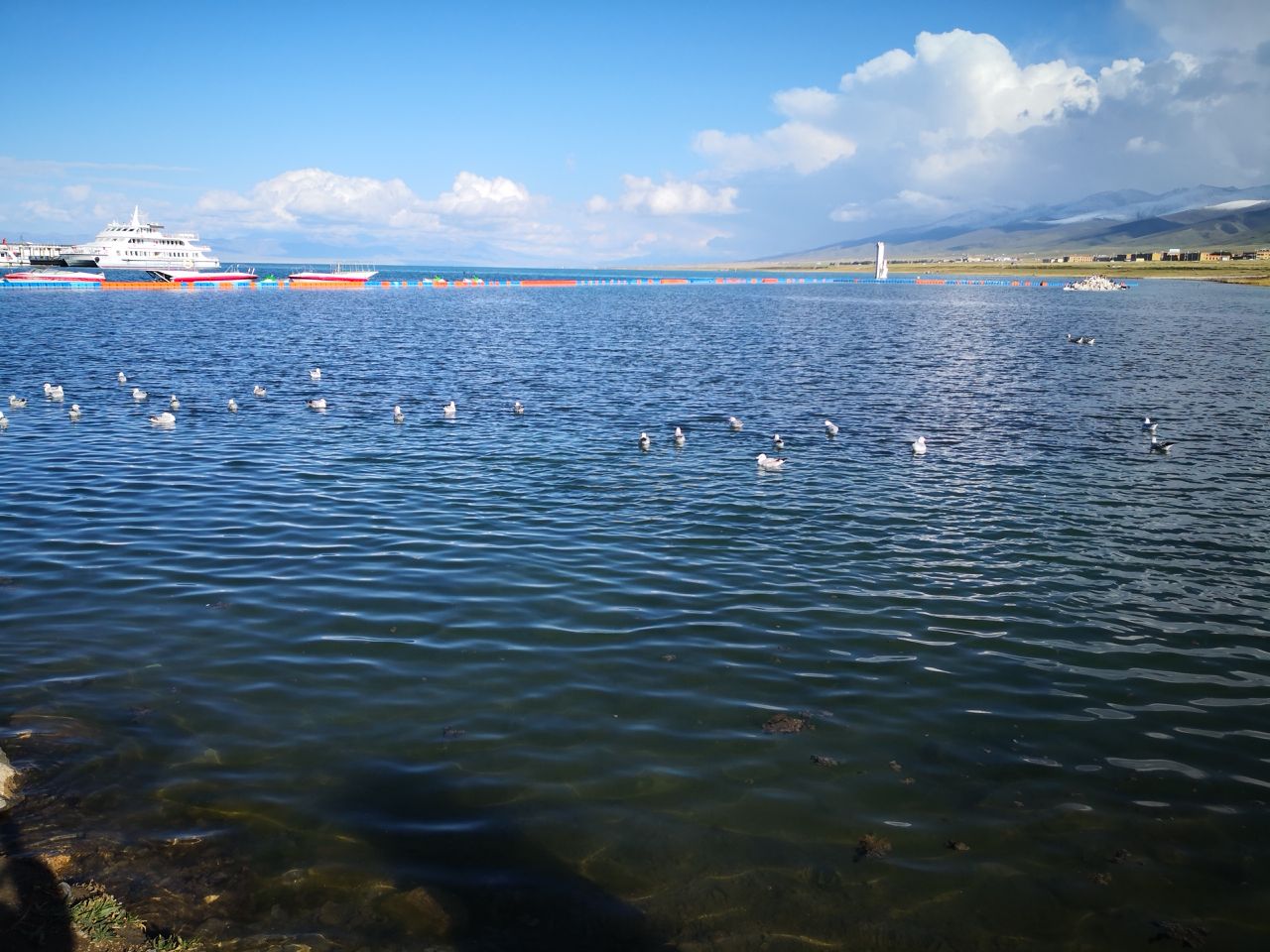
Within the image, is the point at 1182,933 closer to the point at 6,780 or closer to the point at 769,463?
the point at 6,780

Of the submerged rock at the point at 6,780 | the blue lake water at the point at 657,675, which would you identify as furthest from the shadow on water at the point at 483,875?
the submerged rock at the point at 6,780

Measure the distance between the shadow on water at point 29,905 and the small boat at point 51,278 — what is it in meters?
158

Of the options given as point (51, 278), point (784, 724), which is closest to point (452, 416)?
point (784, 724)

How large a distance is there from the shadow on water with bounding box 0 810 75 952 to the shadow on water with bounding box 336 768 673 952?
2.64 meters

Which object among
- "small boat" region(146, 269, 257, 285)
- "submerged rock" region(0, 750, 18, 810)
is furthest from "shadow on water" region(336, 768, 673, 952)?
"small boat" region(146, 269, 257, 285)

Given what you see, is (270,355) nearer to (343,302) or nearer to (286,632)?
(286,632)

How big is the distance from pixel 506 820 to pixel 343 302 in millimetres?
120970

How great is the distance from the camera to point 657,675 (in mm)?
12891

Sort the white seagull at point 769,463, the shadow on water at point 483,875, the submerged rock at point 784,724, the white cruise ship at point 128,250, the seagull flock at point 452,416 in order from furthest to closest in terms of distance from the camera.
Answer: the white cruise ship at point 128,250 < the seagull flock at point 452,416 < the white seagull at point 769,463 < the submerged rock at point 784,724 < the shadow on water at point 483,875

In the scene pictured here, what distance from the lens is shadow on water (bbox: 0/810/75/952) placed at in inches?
283

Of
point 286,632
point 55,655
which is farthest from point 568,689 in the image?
point 55,655

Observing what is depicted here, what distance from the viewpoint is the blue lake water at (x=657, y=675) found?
8.62m

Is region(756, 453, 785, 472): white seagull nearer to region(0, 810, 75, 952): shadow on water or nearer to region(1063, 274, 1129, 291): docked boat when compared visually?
region(0, 810, 75, 952): shadow on water

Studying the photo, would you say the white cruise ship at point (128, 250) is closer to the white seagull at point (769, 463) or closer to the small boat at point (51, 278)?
the small boat at point (51, 278)
